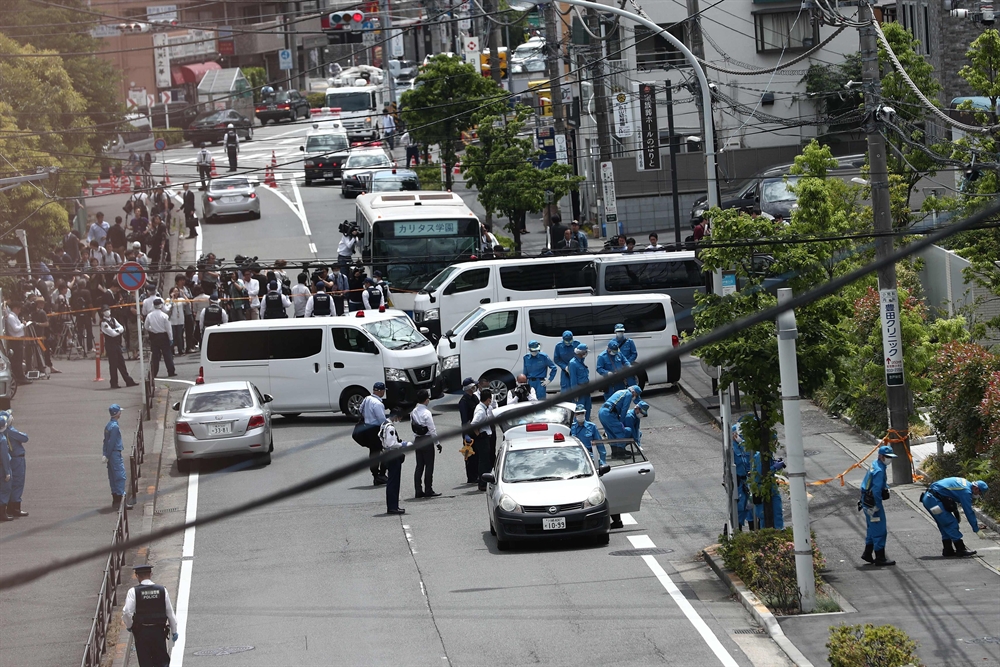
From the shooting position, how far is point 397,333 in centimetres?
2533

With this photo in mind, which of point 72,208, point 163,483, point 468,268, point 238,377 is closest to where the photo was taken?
point 163,483

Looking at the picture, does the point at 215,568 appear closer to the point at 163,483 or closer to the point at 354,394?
the point at 163,483

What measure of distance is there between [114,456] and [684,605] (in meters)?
9.26

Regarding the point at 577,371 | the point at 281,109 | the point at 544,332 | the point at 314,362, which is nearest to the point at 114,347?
the point at 314,362

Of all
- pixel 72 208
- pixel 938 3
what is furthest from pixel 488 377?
pixel 72 208

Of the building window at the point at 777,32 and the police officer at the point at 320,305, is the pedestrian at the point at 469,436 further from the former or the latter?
the building window at the point at 777,32

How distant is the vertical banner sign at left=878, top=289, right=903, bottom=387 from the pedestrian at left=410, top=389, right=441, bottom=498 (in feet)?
22.4

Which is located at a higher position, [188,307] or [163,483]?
[188,307]

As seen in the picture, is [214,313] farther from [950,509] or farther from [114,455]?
[950,509]

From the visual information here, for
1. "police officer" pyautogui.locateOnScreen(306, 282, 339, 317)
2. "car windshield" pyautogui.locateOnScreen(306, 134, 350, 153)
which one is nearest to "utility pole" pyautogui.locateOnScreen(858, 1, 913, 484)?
"police officer" pyautogui.locateOnScreen(306, 282, 339, 317)

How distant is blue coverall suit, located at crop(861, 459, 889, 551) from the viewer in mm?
14539

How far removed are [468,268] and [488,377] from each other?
15.1 feet

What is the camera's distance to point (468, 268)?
95.4 ft

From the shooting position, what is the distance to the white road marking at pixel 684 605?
12.3 meters
